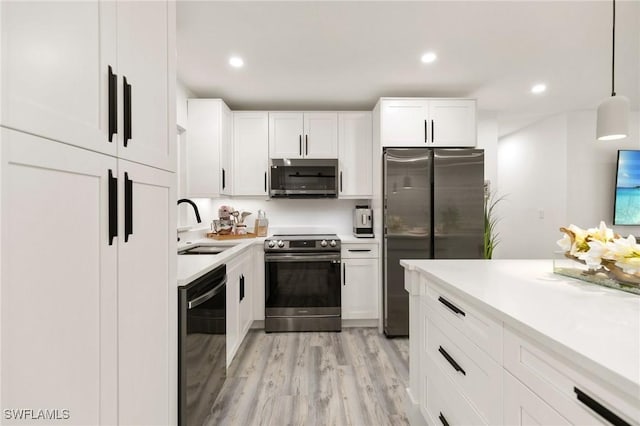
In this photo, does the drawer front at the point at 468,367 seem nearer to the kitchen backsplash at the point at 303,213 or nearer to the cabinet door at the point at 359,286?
the cabinet door at the point at 359,286

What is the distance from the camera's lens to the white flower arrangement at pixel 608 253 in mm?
1013

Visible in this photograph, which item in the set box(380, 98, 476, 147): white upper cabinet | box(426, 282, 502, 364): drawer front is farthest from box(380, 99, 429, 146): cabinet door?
box(426, 282, 502, 364): drawer front

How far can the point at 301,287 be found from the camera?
309 centimetres

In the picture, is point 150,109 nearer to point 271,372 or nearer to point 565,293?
point 565,293

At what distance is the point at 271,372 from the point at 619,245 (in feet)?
7.26

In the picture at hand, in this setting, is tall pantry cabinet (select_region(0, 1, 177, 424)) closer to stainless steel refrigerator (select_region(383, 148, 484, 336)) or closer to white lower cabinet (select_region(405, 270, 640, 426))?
white lower cabinet (select_region(405, 270, 640, 426))

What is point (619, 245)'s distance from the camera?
103cm

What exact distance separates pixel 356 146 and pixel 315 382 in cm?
243

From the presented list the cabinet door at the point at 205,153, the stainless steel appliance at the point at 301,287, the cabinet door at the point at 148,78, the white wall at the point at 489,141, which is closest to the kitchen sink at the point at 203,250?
the stainless steel appliance at the point at 301,287

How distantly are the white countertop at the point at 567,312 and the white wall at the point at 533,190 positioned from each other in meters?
3.46

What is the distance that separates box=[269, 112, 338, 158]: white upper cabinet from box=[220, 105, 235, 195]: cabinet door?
46 centimetres

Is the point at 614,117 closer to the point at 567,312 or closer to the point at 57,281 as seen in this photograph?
the point at 567,312

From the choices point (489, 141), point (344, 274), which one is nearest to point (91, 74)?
point (344, 274)

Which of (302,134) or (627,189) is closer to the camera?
(302,134)
